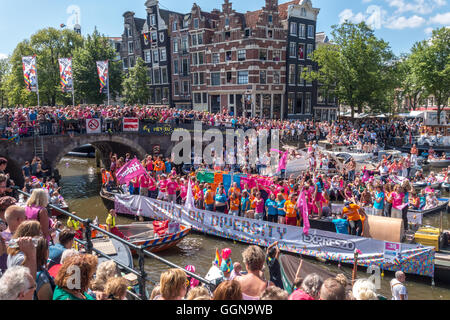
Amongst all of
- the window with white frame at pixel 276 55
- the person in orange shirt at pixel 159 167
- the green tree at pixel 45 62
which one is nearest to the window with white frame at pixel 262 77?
the window with white frame at pixel 276 55

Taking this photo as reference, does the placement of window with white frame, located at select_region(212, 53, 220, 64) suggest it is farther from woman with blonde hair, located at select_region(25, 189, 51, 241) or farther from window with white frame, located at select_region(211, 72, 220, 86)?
woman with blonde hair, located at select_region(25, 189, 51, 241)

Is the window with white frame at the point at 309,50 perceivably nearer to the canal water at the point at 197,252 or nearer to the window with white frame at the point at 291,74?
the window with white frame at the point at 291,74

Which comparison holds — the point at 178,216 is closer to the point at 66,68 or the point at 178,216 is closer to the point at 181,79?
the point at 66,68

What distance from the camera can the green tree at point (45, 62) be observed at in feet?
153

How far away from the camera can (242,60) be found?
131 feet

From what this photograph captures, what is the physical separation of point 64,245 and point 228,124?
83.8 feet

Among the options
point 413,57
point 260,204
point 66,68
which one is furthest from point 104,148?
point 413,57

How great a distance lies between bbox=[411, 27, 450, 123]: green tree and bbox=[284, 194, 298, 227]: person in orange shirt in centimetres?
3312

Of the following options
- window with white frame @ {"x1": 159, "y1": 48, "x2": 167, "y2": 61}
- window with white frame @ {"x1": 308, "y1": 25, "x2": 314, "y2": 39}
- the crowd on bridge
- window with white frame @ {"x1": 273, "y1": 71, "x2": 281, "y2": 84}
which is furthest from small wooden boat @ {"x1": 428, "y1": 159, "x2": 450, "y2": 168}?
window with white frame @ {"x1": 159, "y1": 48, "x2": 167, "y2": 61}

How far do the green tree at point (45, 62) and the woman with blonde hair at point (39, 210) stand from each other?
146ft

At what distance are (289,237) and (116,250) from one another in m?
5.64

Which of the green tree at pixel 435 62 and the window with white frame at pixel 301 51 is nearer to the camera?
the green tree at pixel 435 62

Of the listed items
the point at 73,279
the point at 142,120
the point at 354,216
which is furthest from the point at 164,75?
the point at 73,279

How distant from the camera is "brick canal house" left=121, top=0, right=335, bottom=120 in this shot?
3950 centimetres
